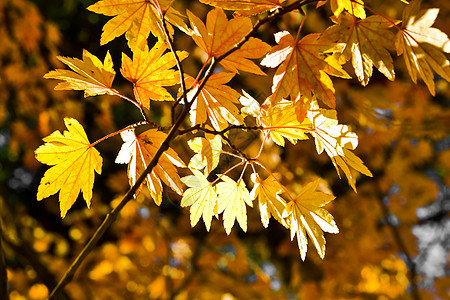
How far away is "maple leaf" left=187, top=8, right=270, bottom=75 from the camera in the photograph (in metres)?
Result: 0.56

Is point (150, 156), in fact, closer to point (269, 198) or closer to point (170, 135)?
point (170, 135)

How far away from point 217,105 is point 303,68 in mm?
175

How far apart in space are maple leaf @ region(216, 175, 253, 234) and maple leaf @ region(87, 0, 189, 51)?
12.3 inches

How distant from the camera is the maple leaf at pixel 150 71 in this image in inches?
25.4

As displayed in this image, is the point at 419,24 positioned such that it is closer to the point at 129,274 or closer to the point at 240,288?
the point at 240,288

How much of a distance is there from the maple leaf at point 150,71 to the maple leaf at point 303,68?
17 centimetres

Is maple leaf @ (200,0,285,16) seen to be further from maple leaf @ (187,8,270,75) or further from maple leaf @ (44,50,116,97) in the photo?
maple leaf @ (44,50,116,97)

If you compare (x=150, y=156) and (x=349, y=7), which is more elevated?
(x=349, y=7)

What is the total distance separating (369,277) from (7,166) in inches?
227

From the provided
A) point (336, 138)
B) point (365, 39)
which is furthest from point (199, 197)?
point (365, 39)

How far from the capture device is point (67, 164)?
2.12ft

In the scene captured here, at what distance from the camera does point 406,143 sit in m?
4.58

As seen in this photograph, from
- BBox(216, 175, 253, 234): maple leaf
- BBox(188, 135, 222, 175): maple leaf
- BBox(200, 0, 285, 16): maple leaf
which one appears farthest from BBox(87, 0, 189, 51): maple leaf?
BBox(216, 175, 253, 234): maple leaf

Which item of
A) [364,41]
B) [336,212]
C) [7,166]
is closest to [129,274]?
[336,212]
